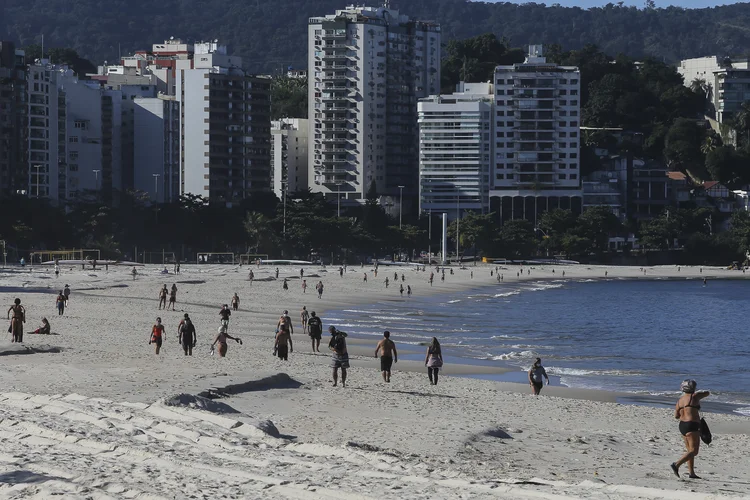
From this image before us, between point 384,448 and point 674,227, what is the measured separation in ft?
438

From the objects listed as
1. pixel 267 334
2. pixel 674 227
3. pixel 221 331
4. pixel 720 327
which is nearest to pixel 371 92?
pixel 674 227

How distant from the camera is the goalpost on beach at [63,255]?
99.3 m

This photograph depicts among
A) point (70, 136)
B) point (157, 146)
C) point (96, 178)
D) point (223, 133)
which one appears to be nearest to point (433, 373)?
point (96, 178)

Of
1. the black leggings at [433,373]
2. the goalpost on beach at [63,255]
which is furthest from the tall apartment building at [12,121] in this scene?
the black leggings at [433,373]

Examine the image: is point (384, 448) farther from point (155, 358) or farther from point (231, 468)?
point (155, 358)

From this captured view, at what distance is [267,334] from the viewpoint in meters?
44.6

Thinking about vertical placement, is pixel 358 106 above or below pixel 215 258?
above

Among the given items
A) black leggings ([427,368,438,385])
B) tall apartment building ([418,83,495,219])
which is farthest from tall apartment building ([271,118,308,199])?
black leggings ([427,368,438,385])

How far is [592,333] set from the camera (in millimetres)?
55156

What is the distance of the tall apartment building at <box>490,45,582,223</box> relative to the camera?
157 m

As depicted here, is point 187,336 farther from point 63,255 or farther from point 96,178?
point 96,178

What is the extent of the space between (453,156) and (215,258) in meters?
47.1

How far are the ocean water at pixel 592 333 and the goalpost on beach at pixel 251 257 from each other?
91.7 ft

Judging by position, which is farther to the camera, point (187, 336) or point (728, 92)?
point (728, 92)
